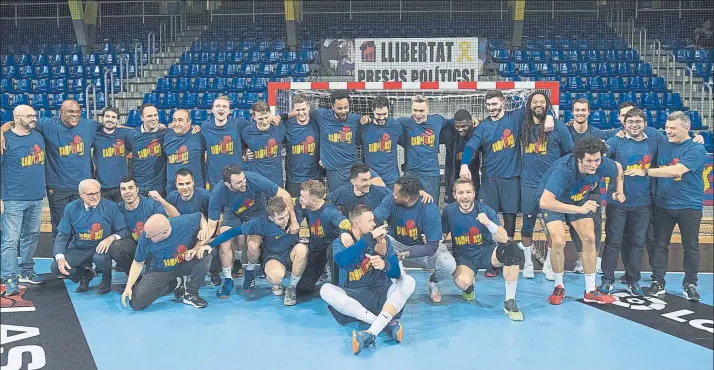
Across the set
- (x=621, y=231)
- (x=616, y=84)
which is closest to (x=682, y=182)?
(x=621, y=231)

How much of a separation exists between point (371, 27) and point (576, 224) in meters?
12.4

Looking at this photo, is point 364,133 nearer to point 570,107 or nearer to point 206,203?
point 206,203

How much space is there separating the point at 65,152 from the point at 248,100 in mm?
7803

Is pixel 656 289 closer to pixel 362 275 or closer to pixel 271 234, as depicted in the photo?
pixel 362 275

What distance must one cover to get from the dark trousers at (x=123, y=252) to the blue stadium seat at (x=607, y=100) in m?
11.0

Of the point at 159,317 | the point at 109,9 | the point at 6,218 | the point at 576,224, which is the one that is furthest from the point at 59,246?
the point at 109,9

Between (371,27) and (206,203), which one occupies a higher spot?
(371,27)

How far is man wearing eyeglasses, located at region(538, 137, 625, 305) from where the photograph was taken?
6.02 m

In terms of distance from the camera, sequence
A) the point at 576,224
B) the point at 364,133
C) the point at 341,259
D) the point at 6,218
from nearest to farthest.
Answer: the point at 341,259 < the point at 576,224 < the point at 6,218 < the point at 364,133

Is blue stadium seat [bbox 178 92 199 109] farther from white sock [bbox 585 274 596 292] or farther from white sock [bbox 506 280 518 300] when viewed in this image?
white sock [bbox 585 274 596 292]

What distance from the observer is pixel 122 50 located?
1752 centimetres

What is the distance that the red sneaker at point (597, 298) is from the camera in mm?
6414

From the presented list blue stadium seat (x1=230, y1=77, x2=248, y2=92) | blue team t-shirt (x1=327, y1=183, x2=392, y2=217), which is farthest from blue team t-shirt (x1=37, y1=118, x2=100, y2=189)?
blue stadium seat (x1=230, y1=77, x2=248, y2=92)

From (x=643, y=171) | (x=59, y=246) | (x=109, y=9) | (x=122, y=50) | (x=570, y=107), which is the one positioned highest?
(x=109, y=9)
